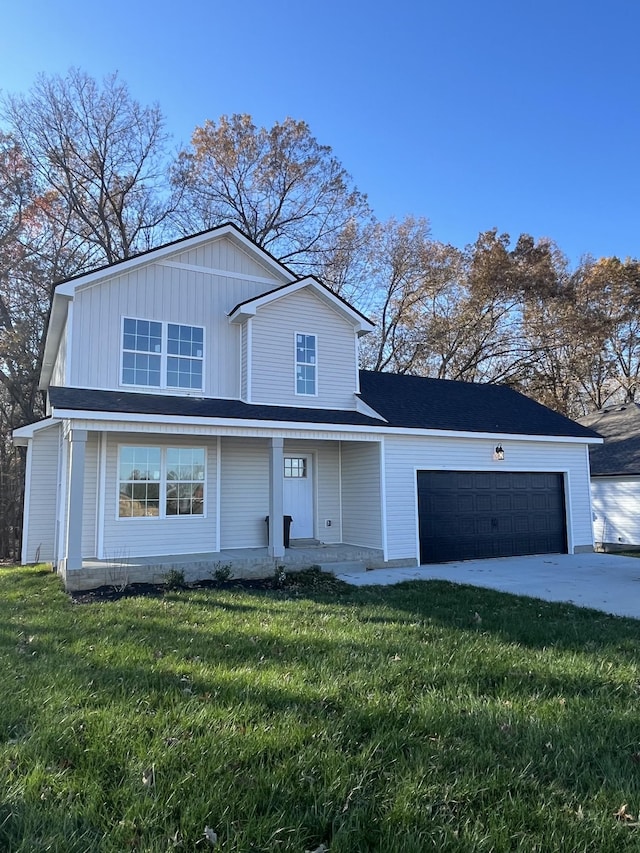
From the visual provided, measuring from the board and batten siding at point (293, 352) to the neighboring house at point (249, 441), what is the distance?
0.03 metres

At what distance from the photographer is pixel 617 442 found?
20.7 metres

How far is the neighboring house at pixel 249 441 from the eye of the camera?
437 inches

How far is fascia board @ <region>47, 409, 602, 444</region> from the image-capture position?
9.54 meters

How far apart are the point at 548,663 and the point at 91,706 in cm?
385

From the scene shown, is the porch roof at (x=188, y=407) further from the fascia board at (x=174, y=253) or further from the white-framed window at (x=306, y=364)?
the fascia board at (x=174, y=253)

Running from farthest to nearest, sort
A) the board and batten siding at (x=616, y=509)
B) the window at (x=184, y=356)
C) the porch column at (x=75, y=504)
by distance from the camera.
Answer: the board and batten siding at (x=616, y=509) → the window at (x=184, y=356) → the porch column at (x=75, y=504)

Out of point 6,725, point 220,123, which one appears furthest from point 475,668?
point 220,123

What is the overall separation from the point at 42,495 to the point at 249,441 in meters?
5.06

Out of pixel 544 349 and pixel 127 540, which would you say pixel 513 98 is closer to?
pixel 544 349

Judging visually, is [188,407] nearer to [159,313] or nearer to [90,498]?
[159,313]

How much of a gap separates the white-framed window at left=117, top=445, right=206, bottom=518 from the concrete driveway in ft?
11.8

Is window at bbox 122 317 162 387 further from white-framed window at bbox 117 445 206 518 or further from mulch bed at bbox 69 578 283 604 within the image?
mulch bed at bbox 69 578 283 604

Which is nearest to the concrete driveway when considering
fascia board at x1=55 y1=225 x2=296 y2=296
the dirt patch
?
the dirt patch

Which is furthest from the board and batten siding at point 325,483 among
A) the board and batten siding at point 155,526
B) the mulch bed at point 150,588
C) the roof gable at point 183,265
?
the roof gable at point 183,265
